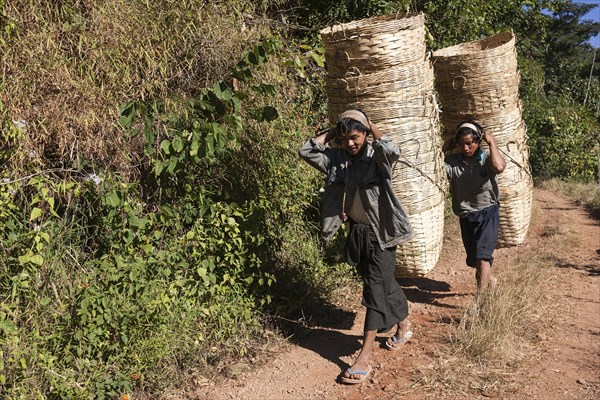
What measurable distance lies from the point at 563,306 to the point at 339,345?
195cm

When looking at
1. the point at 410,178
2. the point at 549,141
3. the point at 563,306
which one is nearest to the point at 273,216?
the point at 410,178

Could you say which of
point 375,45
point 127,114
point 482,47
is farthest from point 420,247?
point 482,47

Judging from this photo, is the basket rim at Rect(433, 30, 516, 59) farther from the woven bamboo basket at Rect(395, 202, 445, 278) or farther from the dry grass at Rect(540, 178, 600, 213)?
the dry grass at Rect(540, 178, 600, 213)

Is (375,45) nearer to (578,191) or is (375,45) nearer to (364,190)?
(364,190)

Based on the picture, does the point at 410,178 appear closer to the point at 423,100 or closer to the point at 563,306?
the point at 423,100

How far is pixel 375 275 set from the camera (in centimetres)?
431

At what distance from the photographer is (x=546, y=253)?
6.79 meters

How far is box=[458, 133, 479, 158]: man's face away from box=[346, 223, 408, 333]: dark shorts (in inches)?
49.4

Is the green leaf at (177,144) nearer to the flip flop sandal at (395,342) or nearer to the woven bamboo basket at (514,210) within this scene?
the flip flop sandal at (395,342)

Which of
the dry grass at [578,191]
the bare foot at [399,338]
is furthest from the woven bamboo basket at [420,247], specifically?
the dry grass at [578,191]

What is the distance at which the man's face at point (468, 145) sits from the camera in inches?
201

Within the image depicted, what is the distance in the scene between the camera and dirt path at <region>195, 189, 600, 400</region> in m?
4.06

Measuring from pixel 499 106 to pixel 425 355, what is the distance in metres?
2.24

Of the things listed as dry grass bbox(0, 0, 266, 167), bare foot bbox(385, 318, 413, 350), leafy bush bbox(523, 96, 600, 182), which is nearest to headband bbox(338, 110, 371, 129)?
dry grass bbox(0, 0, 266, 167)
